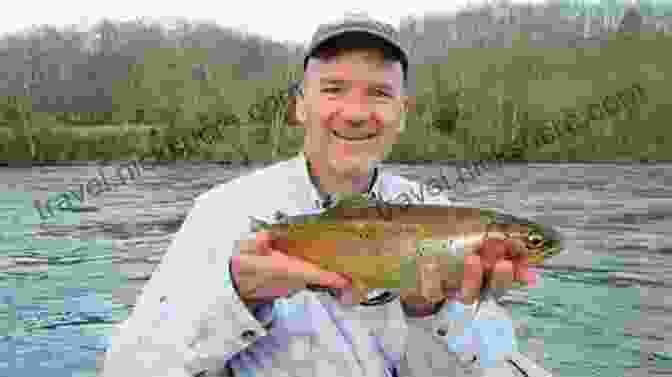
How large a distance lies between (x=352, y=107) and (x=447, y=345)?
1.22 m

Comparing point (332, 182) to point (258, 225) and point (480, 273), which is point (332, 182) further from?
point (480, 273)

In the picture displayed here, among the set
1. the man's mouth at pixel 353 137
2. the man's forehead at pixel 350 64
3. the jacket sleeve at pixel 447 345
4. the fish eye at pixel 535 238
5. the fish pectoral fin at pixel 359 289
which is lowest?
the jacket sleeve at pixel 447 345

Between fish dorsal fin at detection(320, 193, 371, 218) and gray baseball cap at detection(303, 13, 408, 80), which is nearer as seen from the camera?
fish dorsal fin at detection(320, 193, 371, 218)

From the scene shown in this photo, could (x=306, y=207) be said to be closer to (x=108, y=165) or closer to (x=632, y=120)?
(x=108, y=165)

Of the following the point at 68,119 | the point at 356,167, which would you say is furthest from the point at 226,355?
the point at 68,119

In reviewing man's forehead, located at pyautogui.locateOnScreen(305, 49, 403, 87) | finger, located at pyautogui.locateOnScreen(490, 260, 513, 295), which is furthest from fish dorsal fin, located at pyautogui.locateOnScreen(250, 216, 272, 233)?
finger, located at pyautogui.locateOnScreen(490, 260, 513, 295)

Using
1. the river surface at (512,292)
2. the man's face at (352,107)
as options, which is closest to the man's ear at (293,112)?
the man's face at (352,107)

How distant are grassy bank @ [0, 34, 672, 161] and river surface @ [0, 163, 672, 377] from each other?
21329 millimetres

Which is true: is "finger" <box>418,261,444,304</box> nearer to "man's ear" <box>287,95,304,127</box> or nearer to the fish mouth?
the fish mouth

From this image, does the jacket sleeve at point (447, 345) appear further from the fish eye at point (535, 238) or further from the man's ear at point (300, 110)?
the man's ear at point (300, 110)

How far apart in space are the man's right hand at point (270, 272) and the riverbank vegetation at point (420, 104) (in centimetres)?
4483

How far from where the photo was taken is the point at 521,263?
3191mm

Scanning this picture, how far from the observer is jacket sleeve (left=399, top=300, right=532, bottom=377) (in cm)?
355

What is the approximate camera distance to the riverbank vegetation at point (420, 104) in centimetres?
6494
